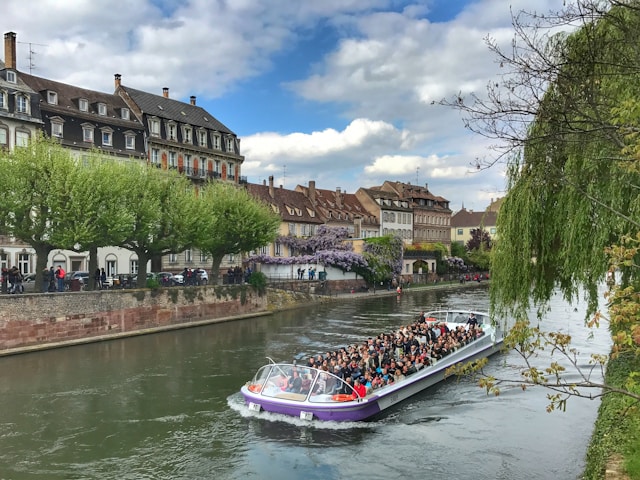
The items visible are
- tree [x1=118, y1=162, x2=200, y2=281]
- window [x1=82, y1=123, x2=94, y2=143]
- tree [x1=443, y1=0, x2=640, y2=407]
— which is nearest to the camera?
tree [x1=443, y1=0, x2=640, y2=407]

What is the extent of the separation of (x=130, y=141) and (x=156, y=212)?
17.1 m

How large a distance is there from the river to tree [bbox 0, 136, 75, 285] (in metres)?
6.63

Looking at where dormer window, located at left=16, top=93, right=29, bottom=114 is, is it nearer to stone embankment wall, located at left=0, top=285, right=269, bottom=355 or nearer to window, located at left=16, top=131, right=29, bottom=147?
window, located at left=16, top=131, right=29, bottom=147

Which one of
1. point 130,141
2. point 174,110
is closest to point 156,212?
point 130,141

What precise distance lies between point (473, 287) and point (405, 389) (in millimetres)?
56811

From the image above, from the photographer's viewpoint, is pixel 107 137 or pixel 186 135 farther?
pixel 186 135

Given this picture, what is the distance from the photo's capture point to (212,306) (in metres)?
39.0

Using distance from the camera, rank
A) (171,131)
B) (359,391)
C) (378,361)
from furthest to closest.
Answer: (171,131)
(378,361)
(359,391)

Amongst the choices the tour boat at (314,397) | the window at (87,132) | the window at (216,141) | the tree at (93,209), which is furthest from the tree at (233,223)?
the tour boat at (314,397)

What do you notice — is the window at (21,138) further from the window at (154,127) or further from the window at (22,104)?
the window at (154,127)

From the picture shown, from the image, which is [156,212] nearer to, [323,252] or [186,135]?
[186,135]


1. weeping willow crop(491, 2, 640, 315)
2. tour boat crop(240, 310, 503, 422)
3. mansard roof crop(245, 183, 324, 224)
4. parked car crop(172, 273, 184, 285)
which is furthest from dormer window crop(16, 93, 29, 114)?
weeping willow crop(491, 2, 640, 315)

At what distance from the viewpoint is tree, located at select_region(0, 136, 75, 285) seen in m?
28.5

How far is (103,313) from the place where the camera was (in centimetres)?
3153
